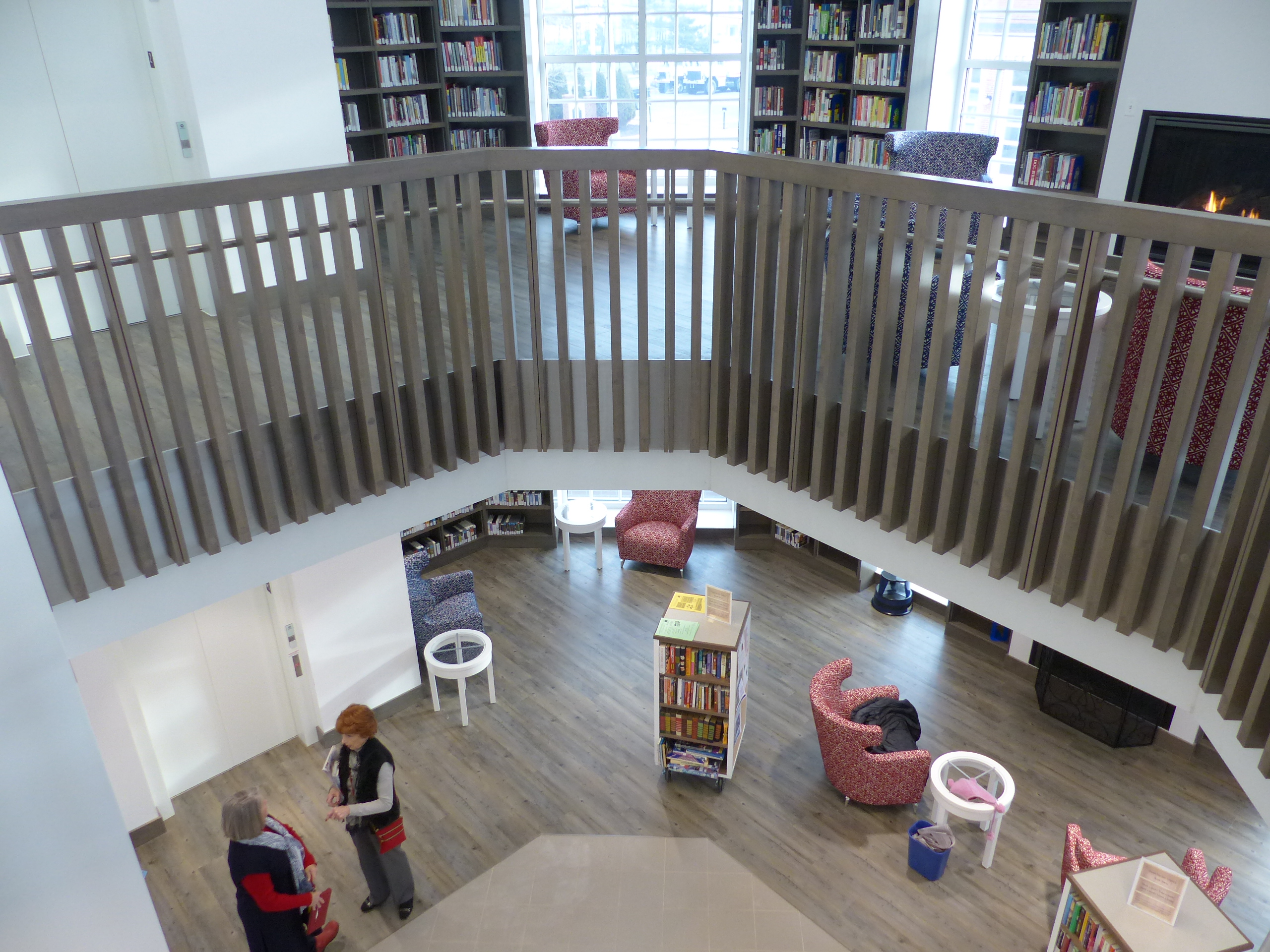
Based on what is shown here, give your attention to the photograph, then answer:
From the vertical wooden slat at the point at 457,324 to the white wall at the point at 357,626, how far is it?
252cm

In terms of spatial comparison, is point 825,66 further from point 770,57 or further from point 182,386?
point 182,386

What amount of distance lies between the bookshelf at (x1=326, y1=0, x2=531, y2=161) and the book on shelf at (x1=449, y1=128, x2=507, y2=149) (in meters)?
0.01

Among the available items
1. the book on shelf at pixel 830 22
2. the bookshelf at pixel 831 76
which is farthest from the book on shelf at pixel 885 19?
the book on shelf at pixel 830 22

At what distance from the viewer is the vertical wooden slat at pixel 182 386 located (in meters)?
3.92

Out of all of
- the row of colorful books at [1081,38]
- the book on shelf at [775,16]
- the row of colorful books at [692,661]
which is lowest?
the row of colorful books at [692,661]

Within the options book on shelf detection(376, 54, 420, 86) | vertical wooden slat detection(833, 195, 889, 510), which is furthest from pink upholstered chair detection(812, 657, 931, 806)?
book on shelf detection(376, 54, 420, 86)

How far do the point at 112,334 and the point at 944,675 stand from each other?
7668 millimetres

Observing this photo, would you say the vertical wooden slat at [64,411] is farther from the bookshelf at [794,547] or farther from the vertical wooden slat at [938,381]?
the bookshelf at [794,547]

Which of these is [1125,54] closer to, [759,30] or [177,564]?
[759,30]

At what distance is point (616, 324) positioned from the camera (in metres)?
5.14

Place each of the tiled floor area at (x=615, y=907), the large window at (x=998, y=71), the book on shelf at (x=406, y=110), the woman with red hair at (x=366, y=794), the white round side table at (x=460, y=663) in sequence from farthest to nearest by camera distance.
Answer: the book on shelf at (x=406, y=110) < the large window at (x=998, y=71) < the white round side table at (x=460, y=663) < the tiled floor area at (x=615, y=907) < the woman with red hair at (x=366, y=794)

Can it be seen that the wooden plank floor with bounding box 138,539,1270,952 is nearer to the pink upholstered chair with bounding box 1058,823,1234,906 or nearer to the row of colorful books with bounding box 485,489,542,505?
the pink upholstered chair with bounding box 1058,823,1234,906

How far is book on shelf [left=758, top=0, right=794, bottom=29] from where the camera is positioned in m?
9.88

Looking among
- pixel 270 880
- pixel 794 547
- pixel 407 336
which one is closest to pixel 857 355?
pixel 407 336
